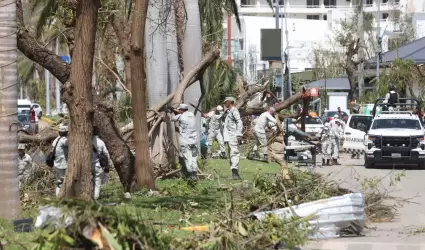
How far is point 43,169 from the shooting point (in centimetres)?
1844

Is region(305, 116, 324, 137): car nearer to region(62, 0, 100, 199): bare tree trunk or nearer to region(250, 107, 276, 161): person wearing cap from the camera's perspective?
region(250, 107, 276, 161): person wearing cap

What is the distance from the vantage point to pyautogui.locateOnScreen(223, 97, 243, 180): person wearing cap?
22.0m

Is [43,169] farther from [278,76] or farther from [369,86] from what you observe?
[369,86]

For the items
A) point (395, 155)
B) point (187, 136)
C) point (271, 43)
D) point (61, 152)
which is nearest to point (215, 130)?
point (395, 155)

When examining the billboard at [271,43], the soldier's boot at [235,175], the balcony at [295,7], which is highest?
the balcony at [295,7]

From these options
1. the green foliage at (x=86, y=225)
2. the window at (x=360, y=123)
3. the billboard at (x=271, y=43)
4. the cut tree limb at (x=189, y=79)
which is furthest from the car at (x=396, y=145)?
the green foliage at (x=86, y=225)

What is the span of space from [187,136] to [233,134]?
1.82m

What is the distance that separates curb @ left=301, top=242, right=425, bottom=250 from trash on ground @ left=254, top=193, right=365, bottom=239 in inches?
7.8

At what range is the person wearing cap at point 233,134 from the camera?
22000 millimetres

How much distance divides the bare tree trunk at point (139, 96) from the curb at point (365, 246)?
5987 millimetres

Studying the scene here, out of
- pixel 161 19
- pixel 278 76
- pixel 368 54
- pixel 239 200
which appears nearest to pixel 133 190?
pixel 239 200

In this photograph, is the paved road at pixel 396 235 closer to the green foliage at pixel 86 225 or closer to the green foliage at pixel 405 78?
the green foliage at pixel 86 225

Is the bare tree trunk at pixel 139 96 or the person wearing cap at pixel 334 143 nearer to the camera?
the bare tree trunk at pixel 139 96

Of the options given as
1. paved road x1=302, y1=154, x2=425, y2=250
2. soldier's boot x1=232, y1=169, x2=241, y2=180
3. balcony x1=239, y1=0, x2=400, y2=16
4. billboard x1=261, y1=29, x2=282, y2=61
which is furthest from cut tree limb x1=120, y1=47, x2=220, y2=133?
balcony x1=239, y1=0, x2=400, y2=16
